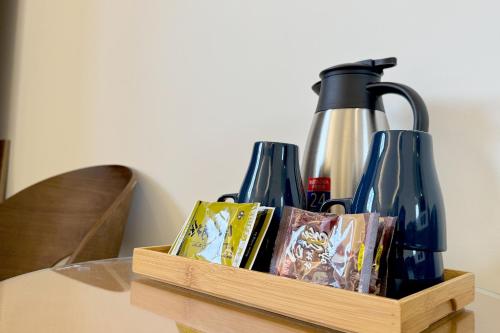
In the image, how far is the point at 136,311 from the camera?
0.50 metres

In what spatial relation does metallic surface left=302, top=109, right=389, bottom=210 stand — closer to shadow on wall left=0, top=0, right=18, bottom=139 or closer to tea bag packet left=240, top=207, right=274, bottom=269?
tea bag packet left=240, top=207, right=274, bottom=269

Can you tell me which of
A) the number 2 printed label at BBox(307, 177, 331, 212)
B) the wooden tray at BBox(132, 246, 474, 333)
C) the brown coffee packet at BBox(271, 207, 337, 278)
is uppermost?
the number 2 printed label at BBox(307, 177, 331, 212)

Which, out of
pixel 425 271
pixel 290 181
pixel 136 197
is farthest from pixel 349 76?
pixel 136 197

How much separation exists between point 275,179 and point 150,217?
690mm

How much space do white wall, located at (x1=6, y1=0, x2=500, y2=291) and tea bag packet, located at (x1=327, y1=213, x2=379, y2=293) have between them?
0.32 metres

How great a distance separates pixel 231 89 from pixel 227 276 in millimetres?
600

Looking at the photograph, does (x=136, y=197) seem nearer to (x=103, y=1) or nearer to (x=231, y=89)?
(x=231, y=89)

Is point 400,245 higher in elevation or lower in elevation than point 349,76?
lower

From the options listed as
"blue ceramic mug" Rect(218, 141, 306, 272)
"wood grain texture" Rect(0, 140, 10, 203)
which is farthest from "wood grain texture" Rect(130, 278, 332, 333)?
"wood grain texture" Rect(0, 140, 10, 203)

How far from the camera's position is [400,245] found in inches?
18.2

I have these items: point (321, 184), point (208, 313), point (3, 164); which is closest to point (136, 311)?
point (208, 313)

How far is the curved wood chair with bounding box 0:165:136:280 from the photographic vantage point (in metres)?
1.21

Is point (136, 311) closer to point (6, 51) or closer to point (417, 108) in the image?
point (417, 108)

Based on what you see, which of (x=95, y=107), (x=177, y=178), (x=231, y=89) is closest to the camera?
(x=231, y=89)
